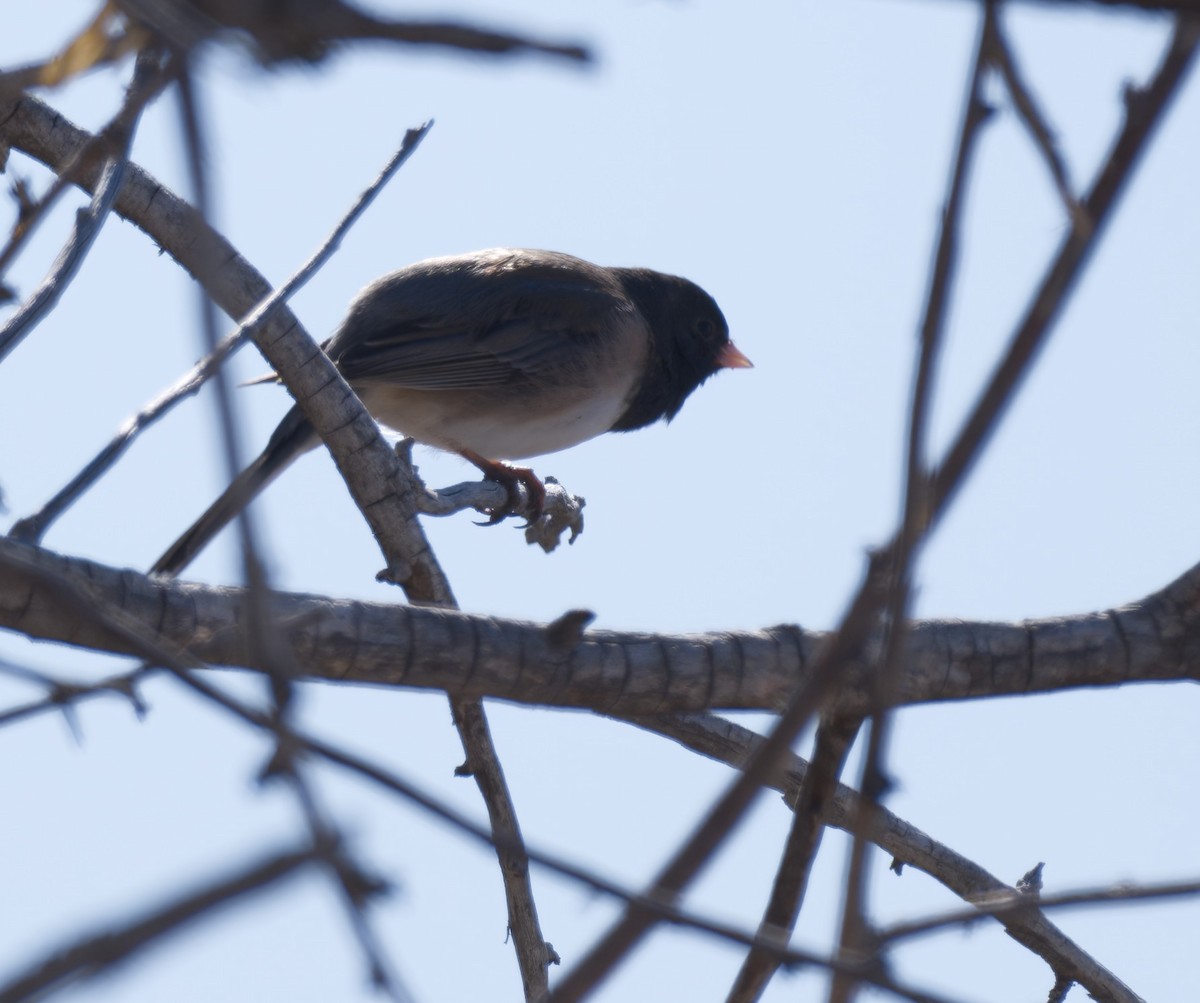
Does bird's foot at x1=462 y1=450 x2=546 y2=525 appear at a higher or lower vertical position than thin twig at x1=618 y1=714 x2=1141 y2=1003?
higher

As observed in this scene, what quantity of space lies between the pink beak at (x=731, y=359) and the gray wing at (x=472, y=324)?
0.77m

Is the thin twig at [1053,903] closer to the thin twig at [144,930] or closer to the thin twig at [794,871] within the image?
the thin twig at [794,871]

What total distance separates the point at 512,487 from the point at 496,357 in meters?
0.55

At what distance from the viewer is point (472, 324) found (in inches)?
236

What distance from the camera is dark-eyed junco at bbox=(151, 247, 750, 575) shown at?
5.81 metres

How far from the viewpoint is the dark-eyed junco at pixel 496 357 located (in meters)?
5.81

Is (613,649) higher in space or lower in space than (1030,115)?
higher

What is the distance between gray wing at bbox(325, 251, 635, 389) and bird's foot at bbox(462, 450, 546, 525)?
1.12 feet

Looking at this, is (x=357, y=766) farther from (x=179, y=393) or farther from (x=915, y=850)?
(x=915, y=850)

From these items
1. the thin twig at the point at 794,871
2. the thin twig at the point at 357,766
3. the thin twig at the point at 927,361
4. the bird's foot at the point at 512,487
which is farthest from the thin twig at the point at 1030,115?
the bird's foot at the point at 512,487

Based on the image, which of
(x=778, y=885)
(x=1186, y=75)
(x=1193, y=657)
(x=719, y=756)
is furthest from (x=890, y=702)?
(x=719, y=756)

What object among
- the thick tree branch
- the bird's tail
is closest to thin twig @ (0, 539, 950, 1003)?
the thick tree branch

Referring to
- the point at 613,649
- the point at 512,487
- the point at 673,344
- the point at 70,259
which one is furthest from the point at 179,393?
the point at 673,344

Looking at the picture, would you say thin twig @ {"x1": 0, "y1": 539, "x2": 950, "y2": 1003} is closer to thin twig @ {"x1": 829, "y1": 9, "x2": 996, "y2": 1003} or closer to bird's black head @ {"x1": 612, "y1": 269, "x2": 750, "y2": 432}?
thin twig @ {"x1": 829, "y1": 9, "x2": 996, "y2": 1003}
